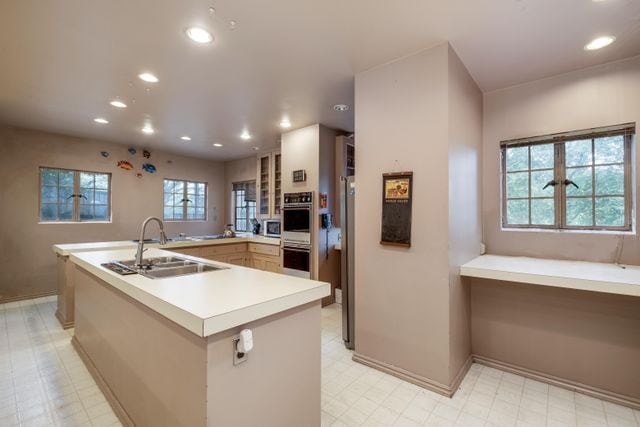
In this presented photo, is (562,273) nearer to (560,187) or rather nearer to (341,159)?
(560,187)

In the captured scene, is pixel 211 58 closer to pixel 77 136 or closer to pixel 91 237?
pixel 77 136

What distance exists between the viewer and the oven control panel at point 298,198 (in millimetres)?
4168

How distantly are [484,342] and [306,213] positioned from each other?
8.51 ft

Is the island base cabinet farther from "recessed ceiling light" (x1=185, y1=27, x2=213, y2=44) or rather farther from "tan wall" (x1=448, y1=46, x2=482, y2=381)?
"recessed ceiling light" (x1=185, y1=27, x2=213, y2=44)

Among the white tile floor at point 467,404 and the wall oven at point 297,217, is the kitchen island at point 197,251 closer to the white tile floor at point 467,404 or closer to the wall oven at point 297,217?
the wall oven at point 297,217

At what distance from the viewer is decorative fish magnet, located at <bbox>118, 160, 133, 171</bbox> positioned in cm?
524

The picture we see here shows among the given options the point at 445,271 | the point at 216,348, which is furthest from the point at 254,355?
the point at 445,271

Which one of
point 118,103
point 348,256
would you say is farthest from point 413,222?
point 118,103

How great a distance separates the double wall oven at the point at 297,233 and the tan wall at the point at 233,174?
213cm

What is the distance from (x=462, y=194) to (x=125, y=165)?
5.69 meters

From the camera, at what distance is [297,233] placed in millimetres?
4281

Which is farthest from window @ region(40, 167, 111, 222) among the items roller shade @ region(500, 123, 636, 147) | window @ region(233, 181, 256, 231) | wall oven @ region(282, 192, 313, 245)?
roller shade @ region(500, 123, 636, 147)

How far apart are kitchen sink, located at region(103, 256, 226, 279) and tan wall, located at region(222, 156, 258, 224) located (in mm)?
3910

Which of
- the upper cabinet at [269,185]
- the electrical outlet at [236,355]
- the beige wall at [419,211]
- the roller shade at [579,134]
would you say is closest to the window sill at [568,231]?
the beige wall at [419,211]
